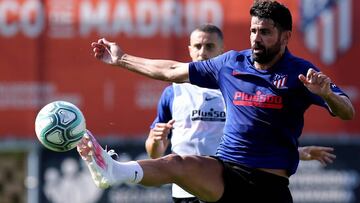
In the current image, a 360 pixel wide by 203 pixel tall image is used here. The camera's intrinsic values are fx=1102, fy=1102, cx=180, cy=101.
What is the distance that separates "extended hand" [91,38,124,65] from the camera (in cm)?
862

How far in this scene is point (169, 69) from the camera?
866 centimetres

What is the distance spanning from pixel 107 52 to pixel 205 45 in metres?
1.30

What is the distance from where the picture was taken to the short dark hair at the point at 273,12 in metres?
8.33

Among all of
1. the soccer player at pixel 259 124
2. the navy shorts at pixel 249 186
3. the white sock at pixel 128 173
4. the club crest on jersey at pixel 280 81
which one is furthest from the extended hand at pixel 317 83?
the white sock at pixel 128 173

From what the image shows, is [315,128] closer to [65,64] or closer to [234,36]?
[234,36]

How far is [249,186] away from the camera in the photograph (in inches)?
325

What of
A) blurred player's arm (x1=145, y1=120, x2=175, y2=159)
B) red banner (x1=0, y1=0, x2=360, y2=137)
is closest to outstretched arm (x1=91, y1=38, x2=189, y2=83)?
blurred player's arm (x1=145, y1=120, x2=175, y2=159)

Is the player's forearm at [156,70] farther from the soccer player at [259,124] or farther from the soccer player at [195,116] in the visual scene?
the soccer player at [195,116]

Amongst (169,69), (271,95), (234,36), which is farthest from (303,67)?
(234,36)

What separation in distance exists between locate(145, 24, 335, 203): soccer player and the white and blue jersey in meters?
1.12

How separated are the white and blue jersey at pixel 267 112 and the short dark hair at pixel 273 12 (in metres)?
0.27

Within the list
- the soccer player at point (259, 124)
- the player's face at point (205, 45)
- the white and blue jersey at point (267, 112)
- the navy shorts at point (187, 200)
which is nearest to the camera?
the soccer player at point (259, 124)

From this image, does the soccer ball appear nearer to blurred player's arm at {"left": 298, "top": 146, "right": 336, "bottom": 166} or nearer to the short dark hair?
the short dark hair

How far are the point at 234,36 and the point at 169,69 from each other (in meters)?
6.83
